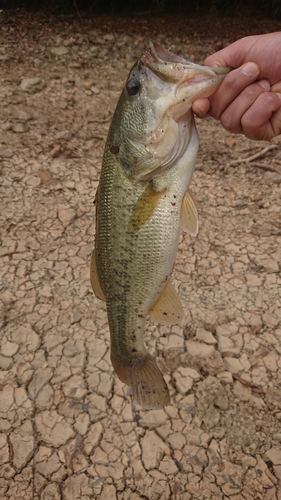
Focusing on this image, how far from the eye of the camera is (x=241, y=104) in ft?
6.45

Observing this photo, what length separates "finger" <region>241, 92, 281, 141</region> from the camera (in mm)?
1953

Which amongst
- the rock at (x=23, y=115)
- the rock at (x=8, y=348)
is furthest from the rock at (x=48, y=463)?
the rock at (x=23, y=115)

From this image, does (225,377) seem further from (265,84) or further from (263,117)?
(265,84)

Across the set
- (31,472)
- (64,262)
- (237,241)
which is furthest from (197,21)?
(31,472)

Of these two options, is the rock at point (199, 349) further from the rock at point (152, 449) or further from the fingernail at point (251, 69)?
the fingernail at point (251, 69)

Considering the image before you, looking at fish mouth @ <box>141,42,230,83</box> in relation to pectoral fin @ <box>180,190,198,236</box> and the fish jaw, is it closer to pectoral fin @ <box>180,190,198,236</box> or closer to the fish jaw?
the fish jaw

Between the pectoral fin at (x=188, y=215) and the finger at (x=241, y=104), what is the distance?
520mm

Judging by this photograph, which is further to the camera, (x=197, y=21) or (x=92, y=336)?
(x=197, y=21)

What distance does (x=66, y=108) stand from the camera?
4.36 m

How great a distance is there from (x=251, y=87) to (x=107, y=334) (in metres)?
1.57

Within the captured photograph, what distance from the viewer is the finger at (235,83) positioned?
1829 millimetres

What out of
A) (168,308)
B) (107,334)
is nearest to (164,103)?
(168,308)

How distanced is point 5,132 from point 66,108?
2.11 feet

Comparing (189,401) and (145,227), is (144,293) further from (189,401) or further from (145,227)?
(189,401)
